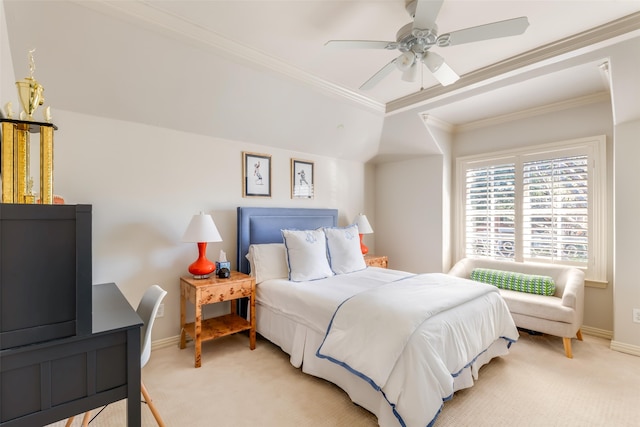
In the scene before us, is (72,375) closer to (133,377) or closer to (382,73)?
(133,377)

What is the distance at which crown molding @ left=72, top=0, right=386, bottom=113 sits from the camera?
199cm

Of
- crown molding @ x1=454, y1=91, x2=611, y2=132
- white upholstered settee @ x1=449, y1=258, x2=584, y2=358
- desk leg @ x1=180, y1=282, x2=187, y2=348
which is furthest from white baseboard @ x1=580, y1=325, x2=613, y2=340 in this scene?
desk leg @ x1=180, y1=282, x2=187, y2=348

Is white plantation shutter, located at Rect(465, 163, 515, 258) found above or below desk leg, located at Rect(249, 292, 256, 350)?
above

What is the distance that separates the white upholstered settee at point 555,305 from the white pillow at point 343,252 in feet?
5.30

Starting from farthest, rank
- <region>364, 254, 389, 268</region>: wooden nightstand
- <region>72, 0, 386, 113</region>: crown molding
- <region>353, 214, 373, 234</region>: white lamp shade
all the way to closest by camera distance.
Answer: <region>353, 214, 373, 234</region>: white lamp shade < <region>364, 254, 389, 268</region>: wooden nightstand < <region>72, 0, 386, 113</region>: crown molding

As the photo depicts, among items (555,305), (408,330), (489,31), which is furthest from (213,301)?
(555,305)

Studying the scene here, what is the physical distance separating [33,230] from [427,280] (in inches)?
103

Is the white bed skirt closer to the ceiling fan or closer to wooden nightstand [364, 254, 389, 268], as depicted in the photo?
wooden nightstand [364, 254, 389, 268]

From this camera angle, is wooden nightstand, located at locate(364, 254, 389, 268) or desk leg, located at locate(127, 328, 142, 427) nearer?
desk leg, located at locate(127, 328, 142, 427)

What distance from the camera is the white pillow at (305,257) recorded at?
9.84 feet

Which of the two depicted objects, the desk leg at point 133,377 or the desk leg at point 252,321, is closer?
the desk leg at point 133,377

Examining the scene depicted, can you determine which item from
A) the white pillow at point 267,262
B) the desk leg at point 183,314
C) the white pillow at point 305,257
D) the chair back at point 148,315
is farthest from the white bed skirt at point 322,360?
the chair back at point 148,315

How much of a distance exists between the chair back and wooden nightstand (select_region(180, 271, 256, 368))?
68cm

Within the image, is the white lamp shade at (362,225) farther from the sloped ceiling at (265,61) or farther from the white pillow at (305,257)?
the sloped ceiling at (265,61)
